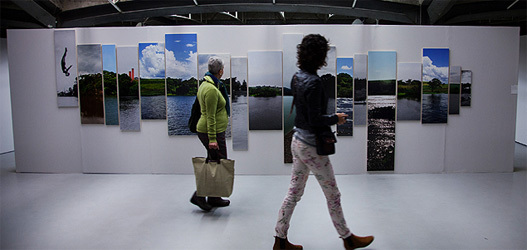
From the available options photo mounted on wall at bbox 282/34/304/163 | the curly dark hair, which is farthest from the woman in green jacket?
photo mounted on wall at bbox 282/34/304/163

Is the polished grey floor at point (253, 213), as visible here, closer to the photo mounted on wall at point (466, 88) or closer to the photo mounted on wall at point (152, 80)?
the photo mounted on wall at point (152, 80)

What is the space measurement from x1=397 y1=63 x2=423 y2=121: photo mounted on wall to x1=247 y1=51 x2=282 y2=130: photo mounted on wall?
2261 millimetres

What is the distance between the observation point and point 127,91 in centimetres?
635

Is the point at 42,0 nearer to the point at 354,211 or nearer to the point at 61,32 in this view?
the point at 61,32

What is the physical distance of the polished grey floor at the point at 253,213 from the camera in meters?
3.56

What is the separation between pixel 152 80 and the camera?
6297 mm

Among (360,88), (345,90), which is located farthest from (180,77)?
(360,88)

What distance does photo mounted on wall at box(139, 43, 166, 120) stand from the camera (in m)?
6.25

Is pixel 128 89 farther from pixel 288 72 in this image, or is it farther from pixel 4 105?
pixel 4 105

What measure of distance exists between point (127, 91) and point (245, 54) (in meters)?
2.37

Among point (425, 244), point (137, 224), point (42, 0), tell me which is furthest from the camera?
point (42, 0)

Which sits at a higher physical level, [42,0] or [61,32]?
[42,0]

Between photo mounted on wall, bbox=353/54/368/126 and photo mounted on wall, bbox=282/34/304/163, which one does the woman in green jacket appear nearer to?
photo mounted on wall, bbox=282/34/304/163

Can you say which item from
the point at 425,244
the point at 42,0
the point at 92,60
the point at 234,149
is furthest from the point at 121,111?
the point at 425,244
